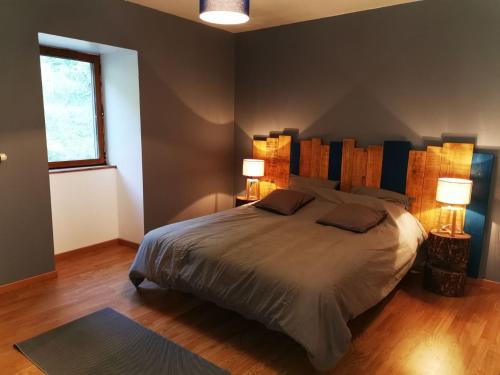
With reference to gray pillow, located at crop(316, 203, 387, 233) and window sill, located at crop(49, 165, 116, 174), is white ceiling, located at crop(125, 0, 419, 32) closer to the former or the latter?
window sill, located at crop(49, 165, 116, 174)

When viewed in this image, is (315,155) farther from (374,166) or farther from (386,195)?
(386,195)

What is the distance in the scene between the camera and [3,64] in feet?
9.38

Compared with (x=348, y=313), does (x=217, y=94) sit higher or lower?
higher

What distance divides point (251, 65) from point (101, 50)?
1.73 metres

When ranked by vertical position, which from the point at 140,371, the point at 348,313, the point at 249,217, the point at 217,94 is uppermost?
the point at 217,94

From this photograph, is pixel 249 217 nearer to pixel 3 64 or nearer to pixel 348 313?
pixel 348 313

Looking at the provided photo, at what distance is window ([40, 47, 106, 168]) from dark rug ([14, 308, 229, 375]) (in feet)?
6.39

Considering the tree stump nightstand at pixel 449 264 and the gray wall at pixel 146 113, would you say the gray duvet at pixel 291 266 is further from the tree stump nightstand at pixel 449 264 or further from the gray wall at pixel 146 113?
the gray wall at pixel 146 113

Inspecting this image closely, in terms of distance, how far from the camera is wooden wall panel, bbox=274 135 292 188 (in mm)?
4355

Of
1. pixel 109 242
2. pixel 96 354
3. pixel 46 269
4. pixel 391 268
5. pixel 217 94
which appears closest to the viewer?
pixel 96 354

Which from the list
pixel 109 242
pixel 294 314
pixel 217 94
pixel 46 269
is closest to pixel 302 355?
pixel 294 314

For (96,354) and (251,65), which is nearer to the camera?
(96,354)

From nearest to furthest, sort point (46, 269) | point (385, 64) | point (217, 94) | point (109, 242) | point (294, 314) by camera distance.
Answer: point (294, 314) < point (46, 269) < point (385, 64) < point (109, 242) < point (217, 94)

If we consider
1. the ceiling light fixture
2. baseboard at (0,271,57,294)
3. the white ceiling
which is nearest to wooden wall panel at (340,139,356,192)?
the white ceiling
